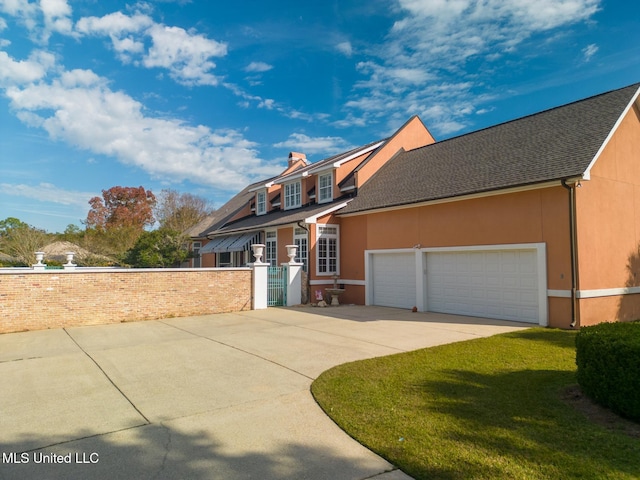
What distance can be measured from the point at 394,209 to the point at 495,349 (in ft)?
28.6

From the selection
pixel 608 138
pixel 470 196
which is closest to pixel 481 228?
pixel 470 196

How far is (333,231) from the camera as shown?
19.3 m

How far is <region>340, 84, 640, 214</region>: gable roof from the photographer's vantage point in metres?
12.2

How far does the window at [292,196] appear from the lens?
24078 mm

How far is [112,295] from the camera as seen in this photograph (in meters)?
13.5

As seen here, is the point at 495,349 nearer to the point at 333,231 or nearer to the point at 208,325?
the point at 208,325

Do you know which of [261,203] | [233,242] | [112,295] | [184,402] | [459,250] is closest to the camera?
[184,402]

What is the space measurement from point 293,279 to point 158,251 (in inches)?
725

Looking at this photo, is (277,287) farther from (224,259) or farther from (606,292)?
(224,259)

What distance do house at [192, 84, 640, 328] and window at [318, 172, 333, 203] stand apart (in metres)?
1.78

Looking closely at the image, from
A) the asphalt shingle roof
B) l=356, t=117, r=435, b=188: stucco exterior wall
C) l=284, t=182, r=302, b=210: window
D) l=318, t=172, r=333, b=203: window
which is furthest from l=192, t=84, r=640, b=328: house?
l=284, t=182, r=302, b=210: window

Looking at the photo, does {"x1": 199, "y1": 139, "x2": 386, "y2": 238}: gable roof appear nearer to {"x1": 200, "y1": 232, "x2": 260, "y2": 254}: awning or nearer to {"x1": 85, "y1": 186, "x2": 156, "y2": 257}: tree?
{"x1": 200, "y1": 232, "x2": 260, "y2": 254}: awning

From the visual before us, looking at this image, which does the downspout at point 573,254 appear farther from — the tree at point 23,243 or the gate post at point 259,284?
the tree at point 23,243

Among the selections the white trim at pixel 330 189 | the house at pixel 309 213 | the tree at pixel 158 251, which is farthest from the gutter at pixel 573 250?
the tree at pixel 158 251
